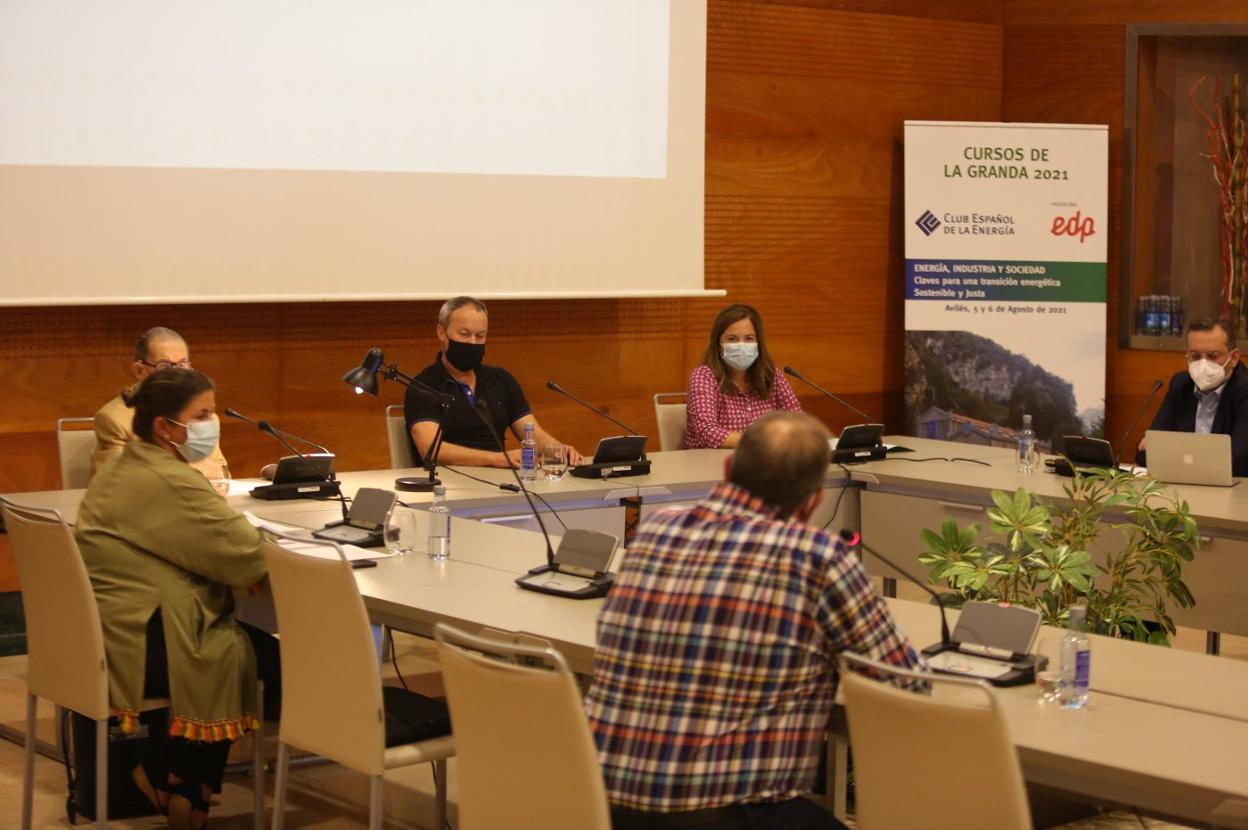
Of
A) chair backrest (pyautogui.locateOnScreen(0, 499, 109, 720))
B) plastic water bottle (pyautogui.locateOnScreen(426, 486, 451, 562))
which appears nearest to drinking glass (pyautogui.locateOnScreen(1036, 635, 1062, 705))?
plastic water bottle (pyautogui.locateOnScreen(426, 486, 451, 562))

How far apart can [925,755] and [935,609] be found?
97 cm

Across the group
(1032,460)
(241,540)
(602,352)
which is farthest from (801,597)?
(602,352)

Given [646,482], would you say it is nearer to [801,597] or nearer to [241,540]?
[241,540]

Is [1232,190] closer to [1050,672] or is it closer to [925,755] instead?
[1050,672]

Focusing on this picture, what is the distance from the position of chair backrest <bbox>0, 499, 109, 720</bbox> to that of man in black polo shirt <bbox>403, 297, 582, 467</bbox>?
1.77 meters

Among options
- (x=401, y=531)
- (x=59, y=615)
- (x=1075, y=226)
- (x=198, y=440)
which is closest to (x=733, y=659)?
(x=198, y=440)

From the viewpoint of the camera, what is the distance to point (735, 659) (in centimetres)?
253

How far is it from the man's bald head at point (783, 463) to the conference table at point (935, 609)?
1.66 ft

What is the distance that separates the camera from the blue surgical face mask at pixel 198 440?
12.4ft

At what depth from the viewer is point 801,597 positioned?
98.8 inches

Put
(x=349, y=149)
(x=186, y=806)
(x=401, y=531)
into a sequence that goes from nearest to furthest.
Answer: (x=186, y=806), (x=401, y=531), (x=349, y=149)

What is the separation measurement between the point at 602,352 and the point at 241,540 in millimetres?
4015

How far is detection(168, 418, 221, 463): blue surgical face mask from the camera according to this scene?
379 cm

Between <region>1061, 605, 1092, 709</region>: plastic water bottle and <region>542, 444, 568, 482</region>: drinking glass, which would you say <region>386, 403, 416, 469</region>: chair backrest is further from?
<region>1061, 605, 1092, 709</region>: plastic water bottle
